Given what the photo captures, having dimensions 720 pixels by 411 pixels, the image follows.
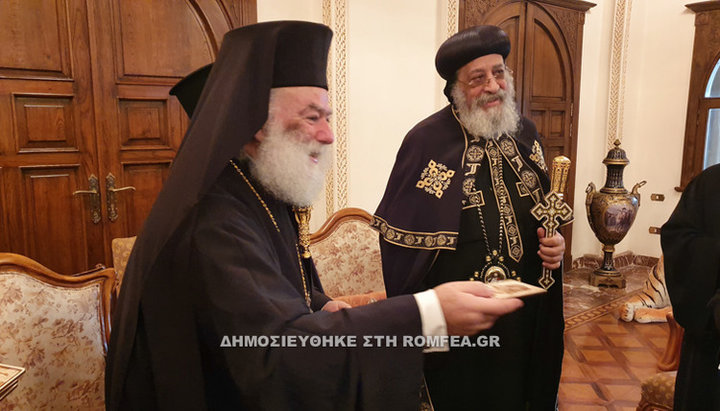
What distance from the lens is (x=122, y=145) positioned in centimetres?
335

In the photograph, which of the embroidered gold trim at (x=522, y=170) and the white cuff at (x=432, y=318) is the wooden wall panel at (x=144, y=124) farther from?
the white cuff at (x=432, y=318)

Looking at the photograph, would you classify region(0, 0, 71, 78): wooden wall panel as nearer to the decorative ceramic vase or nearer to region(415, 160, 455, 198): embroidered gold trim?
region(415, 160, 455, 198): embroidered gold trim

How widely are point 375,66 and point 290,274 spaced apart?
3109 millimetres

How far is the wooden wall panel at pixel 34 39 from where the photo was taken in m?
2.86

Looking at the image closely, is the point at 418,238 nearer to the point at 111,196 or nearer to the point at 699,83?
the point at 111,196

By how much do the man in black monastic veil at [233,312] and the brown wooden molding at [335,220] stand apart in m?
1.86

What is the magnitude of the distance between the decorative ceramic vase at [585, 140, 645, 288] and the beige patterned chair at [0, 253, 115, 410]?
528 centimetres

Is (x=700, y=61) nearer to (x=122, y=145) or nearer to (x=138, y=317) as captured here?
(x=122, y=145)

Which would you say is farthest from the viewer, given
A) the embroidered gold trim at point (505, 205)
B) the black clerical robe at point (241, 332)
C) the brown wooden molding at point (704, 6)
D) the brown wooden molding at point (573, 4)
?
the brown wooden molding at point (704, 6)

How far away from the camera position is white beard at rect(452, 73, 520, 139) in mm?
2375

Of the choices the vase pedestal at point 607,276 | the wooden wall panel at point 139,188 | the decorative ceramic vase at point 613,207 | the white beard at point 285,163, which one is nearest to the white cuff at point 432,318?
the white beard at point 285,163

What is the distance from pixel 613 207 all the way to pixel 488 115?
4.08 metres

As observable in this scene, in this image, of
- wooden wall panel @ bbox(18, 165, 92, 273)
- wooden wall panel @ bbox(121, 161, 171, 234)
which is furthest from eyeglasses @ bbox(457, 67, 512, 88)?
wooden wall panel @ bbox(18, 165, 92, 273)

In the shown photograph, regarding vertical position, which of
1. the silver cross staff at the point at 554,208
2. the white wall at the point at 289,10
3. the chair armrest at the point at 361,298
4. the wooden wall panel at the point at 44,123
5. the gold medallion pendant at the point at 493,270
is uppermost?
the white wall at the point at 289,10
